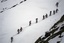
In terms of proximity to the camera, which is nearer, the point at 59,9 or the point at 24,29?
the point at 24,29

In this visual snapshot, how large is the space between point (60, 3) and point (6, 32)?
1532 centimetres

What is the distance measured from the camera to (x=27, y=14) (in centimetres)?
3919

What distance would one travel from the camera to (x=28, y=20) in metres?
35.4

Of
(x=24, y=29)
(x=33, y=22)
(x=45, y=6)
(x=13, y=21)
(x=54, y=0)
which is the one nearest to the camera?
(x=24, y=29)

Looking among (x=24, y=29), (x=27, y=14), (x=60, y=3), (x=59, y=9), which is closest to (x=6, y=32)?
(x=24, y=29)

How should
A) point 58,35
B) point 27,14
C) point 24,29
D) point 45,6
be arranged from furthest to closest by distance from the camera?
point 45,6
point 27,14
point 24,29
point 58,35

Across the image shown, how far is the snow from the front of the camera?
28553 mm

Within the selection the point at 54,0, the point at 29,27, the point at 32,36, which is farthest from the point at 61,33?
the point at 54,0

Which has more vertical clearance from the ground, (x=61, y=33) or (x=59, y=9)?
(x=61, y=33)

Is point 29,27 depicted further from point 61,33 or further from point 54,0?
point 54,0

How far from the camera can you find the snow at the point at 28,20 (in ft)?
93.7

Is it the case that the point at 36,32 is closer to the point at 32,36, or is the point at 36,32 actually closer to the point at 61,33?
the point at 32,36

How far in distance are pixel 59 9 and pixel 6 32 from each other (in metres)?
11.8

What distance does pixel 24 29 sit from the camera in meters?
31.2
